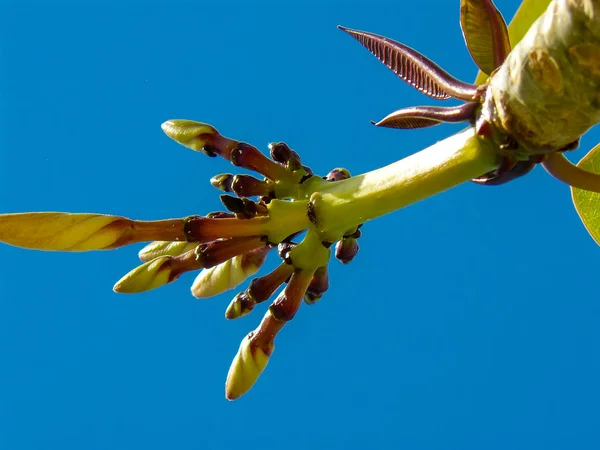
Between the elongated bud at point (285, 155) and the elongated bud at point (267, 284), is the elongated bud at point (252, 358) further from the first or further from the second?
the elongated bud at point (285, 155)

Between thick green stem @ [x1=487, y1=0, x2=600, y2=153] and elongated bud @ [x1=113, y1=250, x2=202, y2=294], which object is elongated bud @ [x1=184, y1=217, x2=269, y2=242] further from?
thick green stem @ [x1=487, y1=0, x2=600, y2=153]

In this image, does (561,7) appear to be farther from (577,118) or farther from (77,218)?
(77,218)

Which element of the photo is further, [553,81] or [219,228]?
[219,228]

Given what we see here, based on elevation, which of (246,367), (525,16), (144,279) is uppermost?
(525,16)

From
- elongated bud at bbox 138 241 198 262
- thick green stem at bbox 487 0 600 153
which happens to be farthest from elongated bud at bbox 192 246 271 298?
thick green stem at bbox 487 0 600 153

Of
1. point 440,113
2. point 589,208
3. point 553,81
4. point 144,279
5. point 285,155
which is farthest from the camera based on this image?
point 589,208

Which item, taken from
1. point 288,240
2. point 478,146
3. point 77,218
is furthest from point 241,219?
point 478,146

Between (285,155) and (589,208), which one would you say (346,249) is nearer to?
(285,155)

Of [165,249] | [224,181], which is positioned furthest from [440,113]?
[165,249]
